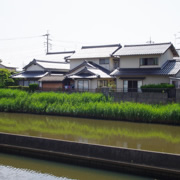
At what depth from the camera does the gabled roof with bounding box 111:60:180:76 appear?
24.2 metres

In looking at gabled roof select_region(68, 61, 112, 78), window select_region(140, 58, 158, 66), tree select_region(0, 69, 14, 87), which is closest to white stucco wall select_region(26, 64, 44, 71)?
tree select_region(0, 69, 14, 87)

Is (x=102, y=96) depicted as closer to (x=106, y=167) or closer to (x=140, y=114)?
(x=140, y=114)

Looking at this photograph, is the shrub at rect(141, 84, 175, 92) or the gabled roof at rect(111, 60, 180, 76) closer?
the shrub at rect(141, 84, 175, 92)

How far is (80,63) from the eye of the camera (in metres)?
34.8

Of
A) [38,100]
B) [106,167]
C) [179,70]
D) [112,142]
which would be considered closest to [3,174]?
[106,167]

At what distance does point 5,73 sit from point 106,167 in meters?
28.5

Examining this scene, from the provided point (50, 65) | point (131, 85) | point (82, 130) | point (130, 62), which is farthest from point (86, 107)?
point (50, 65)

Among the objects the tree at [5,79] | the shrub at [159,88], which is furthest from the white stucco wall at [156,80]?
the tree at [5,79]

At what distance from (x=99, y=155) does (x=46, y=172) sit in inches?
83.6

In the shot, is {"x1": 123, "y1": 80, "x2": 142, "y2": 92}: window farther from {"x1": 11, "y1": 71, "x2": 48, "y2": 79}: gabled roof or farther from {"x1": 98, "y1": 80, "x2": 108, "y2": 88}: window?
{"x1": 11, "y1": 71, "x2": 48, "y2": 79}: gabled roof

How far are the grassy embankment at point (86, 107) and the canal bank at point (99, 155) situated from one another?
874 cm

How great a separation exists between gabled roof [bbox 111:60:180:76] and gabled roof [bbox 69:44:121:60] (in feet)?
21.8

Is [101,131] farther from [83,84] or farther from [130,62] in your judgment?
[83,84]

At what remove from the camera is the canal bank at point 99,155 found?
902 centimetres
